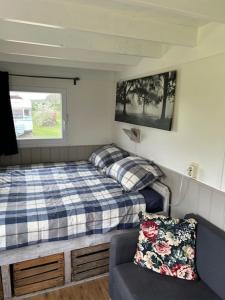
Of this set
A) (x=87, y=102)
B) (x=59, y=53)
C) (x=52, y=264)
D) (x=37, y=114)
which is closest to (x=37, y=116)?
(x=37, y=114)

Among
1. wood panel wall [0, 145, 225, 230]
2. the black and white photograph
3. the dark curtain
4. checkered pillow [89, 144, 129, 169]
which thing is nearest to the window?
the dark curtain

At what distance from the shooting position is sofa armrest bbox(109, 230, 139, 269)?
69.1 inches

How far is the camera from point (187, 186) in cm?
215

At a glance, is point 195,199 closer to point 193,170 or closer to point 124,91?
point 193,170

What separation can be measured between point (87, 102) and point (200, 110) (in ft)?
6.74

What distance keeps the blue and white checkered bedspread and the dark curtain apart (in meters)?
0.58

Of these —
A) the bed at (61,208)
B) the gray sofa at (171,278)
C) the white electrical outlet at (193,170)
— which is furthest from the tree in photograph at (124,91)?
the gray sofa at (171,278)

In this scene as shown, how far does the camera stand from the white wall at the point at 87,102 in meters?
3.41

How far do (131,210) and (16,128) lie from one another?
2.17 metres

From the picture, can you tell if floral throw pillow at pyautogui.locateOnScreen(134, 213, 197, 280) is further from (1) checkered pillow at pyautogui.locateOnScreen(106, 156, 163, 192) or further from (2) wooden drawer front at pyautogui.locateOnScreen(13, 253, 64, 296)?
(2) wooden drawer front at pyautogui.locateOnScreen(13, 253, 64, 296)

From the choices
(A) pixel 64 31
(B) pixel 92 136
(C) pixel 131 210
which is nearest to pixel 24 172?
(B) pixel 92 136

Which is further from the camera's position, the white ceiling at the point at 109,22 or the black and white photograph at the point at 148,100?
the black and white photograph at the point at 148,100

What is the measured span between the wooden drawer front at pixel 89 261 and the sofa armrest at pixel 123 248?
0.36 meters

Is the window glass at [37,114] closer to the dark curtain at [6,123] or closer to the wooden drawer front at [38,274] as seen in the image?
the dark curtain at [6,123]
